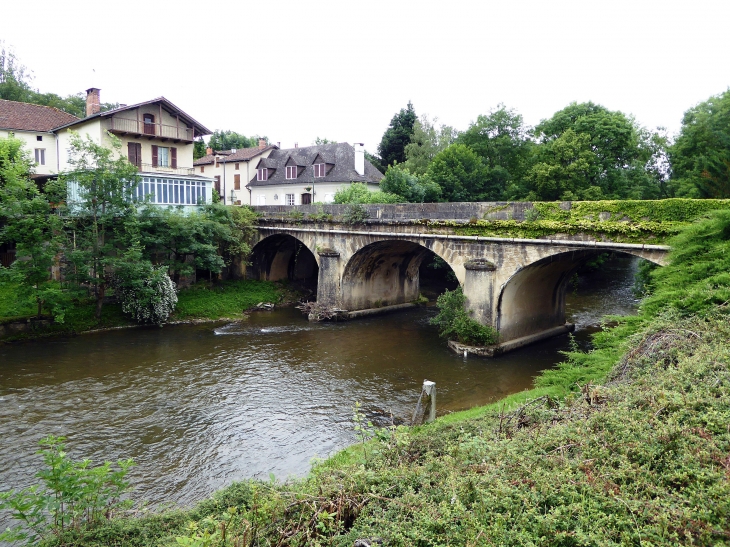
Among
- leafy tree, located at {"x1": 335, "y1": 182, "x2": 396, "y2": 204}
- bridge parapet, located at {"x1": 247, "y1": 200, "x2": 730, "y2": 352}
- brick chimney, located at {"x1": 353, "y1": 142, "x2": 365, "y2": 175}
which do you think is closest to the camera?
bridge parapet, located at {"x1": 247, "y1": 200, "x2": 730, "y2": 352}

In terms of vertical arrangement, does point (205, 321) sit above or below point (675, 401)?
below

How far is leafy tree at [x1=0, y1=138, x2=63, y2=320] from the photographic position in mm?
22078

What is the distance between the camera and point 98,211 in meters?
24.8

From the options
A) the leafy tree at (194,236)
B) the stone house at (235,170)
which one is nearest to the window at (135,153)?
the leafy tree at (194,236)

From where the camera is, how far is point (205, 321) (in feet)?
91.3

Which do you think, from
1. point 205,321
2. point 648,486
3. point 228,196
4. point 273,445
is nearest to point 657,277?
point 648,486

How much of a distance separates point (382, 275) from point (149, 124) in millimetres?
16459

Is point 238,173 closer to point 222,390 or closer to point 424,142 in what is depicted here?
point 424,142

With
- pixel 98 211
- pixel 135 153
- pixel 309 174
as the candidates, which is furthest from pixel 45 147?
pixel 309 174

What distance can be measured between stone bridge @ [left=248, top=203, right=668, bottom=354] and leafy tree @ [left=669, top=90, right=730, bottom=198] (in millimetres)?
9355

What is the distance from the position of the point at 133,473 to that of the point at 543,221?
15582mm

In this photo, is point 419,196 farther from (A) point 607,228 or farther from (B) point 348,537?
(B) point 348,537

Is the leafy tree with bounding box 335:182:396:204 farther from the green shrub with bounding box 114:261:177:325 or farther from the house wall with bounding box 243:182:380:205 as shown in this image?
the green shrub with bounding box 114:261:177:325

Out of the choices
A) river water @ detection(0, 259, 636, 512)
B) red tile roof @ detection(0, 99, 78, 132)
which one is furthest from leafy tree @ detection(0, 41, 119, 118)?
river water @ detection(0, 259, 636, 512)
